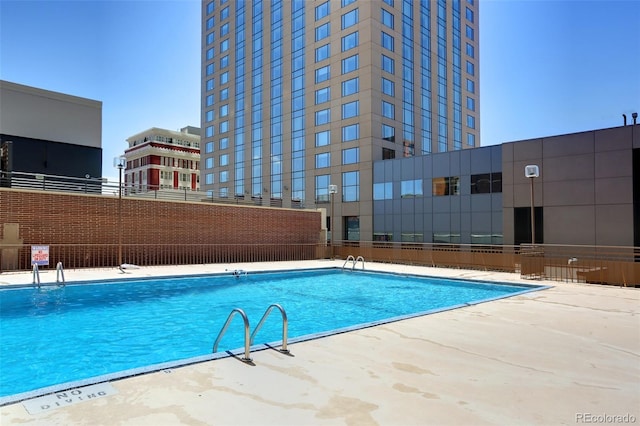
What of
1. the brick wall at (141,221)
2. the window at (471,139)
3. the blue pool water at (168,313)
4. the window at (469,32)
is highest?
the window at (469,32)

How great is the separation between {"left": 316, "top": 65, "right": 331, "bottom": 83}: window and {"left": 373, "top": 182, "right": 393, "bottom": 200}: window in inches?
509

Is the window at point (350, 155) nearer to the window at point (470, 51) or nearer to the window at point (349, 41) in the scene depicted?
the window at point (349, 41)

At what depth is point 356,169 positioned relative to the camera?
40.2 meters

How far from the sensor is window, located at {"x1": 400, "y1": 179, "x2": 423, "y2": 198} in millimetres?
35175

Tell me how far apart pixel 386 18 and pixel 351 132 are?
38.4 ft

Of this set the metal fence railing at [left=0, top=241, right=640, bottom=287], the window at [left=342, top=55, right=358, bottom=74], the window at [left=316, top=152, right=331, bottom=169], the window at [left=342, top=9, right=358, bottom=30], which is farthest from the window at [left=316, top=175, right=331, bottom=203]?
the window at [left=342, top=9, right=358, bottom=30]

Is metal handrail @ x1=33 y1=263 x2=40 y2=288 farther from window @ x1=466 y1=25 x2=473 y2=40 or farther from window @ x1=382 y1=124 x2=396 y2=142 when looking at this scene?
window @ x1=466 y1=25 x2=473 y2=40

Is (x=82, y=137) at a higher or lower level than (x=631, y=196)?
higher

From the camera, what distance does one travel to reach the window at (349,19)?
4068 cm

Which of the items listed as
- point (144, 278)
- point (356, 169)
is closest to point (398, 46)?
point (356, 169)

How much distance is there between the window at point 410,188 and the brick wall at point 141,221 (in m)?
9.97

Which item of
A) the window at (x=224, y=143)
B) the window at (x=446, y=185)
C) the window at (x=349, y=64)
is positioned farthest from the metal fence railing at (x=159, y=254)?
the window at (x=224, y=143)

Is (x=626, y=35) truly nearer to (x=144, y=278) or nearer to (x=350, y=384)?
(x=350, y=384)

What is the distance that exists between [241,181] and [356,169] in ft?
60.9
